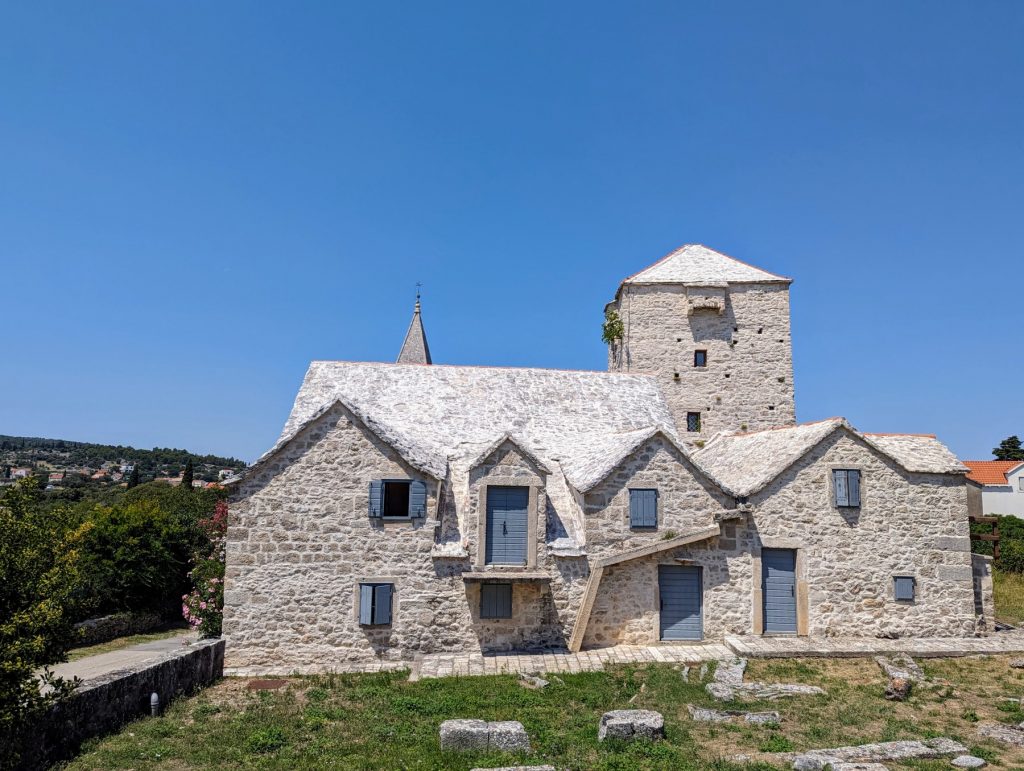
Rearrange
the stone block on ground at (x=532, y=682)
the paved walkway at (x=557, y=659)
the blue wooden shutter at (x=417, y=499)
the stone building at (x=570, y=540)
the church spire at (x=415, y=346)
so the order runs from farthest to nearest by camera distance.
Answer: the church spire at (x=415, y=346) < the blue wooden shutter at (x=417, y=499) < the stone building at (x=570, y=540) < the paved walkway at (x=557, y=659) < the stone block on ground at (x=532, y=682)

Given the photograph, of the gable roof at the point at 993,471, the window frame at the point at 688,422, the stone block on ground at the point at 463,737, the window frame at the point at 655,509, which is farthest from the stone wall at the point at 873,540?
the gable roof at the point at 993,471

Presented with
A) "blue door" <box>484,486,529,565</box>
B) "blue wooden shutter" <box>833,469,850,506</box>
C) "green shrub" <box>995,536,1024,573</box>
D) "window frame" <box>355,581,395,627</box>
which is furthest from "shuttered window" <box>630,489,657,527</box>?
"green shrub" <box>995,536,1024,573</box>

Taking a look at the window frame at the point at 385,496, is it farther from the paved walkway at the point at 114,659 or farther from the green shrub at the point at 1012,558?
the green shrub at the point at 1012,558

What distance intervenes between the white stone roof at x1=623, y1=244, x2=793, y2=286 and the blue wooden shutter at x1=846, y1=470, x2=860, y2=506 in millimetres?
14816

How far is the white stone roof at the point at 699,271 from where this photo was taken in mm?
35594

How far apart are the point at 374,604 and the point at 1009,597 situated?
28.7 meters

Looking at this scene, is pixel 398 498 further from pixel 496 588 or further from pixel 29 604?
pixel 29 604

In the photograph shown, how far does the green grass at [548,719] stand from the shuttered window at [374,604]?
158 centimetres

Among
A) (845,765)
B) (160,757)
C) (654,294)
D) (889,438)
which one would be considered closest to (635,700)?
(845,765)

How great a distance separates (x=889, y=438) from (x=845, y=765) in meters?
16.2

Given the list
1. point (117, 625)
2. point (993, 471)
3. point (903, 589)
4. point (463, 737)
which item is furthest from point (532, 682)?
point (993, 471)

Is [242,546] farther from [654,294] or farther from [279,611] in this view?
[654,294]

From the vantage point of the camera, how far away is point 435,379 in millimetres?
28312

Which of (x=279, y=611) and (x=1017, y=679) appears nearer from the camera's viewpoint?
(x=1017, y=679)
